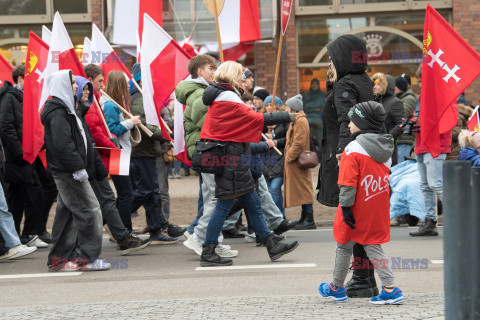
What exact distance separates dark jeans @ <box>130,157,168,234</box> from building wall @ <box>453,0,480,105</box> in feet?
33.9

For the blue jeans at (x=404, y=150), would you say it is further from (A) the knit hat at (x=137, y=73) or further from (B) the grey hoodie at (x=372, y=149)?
(B) the grey hoodie at (x=372, y=149)

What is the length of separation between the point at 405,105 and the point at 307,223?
96.3 inches

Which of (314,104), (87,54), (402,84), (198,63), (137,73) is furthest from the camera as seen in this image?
(314,104)

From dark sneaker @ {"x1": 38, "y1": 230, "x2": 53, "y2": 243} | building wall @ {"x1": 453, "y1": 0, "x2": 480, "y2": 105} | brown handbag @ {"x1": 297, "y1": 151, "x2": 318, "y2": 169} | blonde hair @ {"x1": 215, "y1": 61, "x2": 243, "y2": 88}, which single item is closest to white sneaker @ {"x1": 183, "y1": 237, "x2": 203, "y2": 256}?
blonde hair @ {"x1": 215, "y1": 61, "x2": 243, "y2": 88}

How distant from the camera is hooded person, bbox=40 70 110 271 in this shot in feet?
23.1

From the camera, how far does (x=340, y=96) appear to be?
6215 millimetres

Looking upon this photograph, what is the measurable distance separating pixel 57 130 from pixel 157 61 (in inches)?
91.8

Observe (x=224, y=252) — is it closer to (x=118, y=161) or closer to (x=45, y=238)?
(x=118, y=161)

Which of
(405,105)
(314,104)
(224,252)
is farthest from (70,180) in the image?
(314,104)

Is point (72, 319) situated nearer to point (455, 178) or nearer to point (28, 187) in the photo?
point (455, 178)

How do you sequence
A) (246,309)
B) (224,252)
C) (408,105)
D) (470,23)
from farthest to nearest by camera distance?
(470,23)
(408,105)
(224,252)
(246,309)

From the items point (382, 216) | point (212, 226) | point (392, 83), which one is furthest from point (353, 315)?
point (392, 83)

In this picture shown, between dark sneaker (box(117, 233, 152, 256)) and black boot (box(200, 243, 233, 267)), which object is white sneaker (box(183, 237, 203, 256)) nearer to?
black boot (box(200, 243, 233, 267))

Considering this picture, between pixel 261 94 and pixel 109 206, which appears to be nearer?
pixel 109 206
